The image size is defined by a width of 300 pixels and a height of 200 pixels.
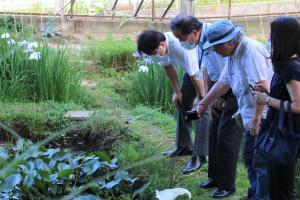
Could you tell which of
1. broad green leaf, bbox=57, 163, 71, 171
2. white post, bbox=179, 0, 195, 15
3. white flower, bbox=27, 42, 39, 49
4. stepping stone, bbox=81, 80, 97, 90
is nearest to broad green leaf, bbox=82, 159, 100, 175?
broad green leaf, bbox=57, 163, 71, 171

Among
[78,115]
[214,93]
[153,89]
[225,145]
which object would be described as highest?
[214,93]

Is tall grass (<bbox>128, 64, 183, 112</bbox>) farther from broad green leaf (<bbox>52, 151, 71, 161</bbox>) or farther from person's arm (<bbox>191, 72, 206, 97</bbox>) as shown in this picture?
broad green leaf (<bbox>52, 151, 71, 161</bbox>)

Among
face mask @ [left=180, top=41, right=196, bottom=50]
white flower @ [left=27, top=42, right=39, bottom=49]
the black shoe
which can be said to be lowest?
the black shoe

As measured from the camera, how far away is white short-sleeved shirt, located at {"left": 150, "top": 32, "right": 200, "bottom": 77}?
14.7 ft

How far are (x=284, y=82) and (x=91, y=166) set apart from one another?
1.38 meters

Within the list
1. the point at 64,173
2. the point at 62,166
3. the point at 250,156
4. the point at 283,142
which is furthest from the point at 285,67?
the point at 62,166

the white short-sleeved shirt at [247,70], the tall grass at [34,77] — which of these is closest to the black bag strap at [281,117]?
the white short-sleeved shirt at [247,70]

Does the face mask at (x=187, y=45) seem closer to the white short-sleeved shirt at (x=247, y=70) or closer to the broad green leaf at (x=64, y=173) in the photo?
the white short-sleeved shirt at (x=247, y=70)

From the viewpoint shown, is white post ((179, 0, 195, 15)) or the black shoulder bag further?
white post ((179, 0, 195, 15))

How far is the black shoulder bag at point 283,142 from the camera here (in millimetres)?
2895

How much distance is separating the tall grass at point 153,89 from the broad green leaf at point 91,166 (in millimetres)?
3296

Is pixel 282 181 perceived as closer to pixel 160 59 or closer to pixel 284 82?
pixel 284 82

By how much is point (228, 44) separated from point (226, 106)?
64cm

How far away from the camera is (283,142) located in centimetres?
291
